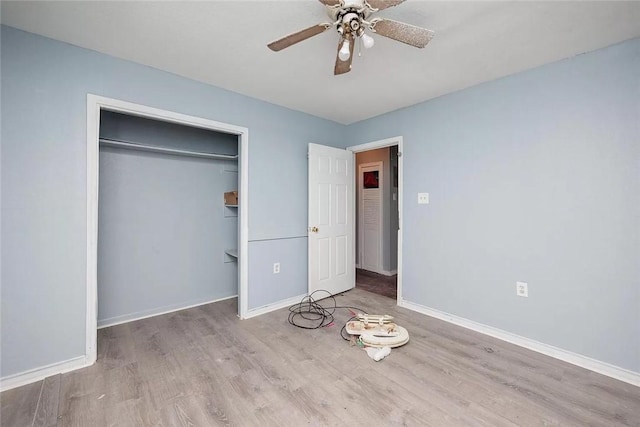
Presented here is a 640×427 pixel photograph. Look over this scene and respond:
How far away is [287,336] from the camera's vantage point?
104 inches

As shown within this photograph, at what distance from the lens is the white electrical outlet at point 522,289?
2457 millimetres

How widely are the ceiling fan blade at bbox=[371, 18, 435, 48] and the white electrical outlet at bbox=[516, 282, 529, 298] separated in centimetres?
218

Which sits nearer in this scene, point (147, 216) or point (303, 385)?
point (303, 385)

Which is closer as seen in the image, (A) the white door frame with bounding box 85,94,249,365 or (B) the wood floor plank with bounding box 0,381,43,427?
(B) the wood floor plank with bounding box 0,381,43,427

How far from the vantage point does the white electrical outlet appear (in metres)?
2.46

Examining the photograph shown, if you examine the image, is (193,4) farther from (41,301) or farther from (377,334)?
(377,334)

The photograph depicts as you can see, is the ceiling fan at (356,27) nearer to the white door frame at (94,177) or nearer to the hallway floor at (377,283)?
the white door frame at (94,177)

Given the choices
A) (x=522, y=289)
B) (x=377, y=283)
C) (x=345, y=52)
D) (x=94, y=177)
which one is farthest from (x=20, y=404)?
(x=377, y=283)

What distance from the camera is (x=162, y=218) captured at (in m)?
3.24

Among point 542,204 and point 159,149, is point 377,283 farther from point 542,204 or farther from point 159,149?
point 159,149

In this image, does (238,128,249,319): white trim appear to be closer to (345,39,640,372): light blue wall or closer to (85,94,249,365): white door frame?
(85,94,249,365): white door frame

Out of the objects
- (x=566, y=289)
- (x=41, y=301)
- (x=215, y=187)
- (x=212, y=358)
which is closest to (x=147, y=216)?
(x=215, y=187)

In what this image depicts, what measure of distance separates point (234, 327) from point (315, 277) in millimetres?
1172

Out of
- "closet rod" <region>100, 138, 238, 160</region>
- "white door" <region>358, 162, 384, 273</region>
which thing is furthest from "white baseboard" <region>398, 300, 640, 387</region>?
"closet rod" <region>100, 138, 238, 160</region>
